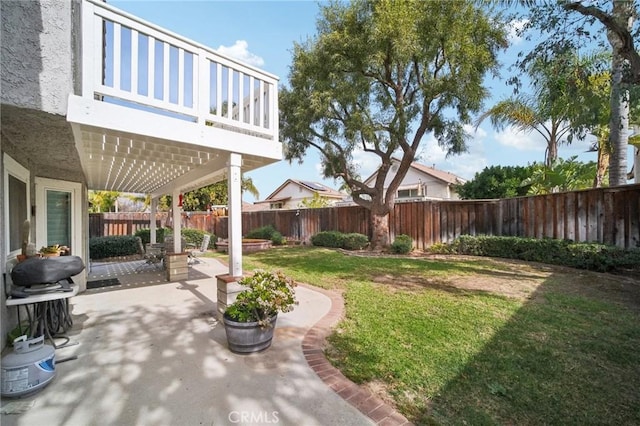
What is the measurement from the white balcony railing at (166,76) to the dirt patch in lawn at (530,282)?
15.0ft

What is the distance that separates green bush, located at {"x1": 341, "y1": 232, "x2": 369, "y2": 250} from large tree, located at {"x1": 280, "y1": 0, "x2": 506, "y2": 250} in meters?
0.38

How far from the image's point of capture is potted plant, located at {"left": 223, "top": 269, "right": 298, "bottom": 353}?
3328mm

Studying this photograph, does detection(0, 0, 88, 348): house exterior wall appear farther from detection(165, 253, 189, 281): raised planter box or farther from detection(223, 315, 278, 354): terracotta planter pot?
detection(165, 253, 189, 281): raised planter box

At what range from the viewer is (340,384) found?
2775mm

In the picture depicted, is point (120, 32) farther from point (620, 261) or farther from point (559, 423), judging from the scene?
point (620, 261)

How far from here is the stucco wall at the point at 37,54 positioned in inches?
103

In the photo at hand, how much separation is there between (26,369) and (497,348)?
4.70 metres

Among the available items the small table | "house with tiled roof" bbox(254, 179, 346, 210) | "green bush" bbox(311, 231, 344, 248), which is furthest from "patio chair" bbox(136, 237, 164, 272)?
"house with tiled roof" bbox(254, 179, 346, 210)

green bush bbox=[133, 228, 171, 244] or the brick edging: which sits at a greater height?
green bush bbox=[133, 228, 171, 244]

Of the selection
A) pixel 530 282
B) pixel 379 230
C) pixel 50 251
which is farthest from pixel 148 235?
pixel 530 282

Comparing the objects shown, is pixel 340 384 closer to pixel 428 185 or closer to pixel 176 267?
pixel 176 267

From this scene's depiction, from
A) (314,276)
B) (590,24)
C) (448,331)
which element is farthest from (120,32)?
(590,24)

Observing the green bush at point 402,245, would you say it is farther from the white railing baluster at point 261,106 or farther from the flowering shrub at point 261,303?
the flowering shrub at point 261,303

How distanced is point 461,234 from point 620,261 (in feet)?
17.1
